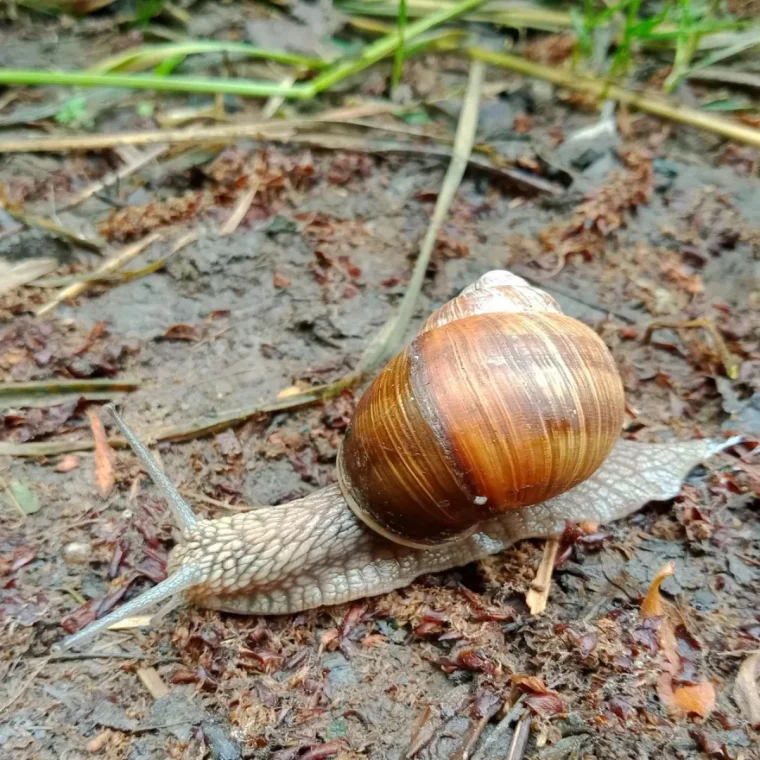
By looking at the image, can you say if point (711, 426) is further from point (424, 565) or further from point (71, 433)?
point (71, 433)

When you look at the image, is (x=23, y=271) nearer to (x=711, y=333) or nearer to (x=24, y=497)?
(x=24, y=497)

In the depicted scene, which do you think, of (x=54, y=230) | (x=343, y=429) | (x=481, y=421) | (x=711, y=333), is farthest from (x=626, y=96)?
(x=54, y=230)

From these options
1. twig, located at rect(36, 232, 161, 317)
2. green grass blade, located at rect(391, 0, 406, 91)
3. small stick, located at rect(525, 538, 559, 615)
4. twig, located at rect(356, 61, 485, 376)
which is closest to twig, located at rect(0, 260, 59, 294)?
twig, located at rect(36, 232, 161, 317)

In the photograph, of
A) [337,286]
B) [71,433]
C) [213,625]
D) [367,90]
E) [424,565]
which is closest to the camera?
[213,625]

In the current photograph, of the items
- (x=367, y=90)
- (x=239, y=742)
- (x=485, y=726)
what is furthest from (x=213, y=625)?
(x=367, y=90)

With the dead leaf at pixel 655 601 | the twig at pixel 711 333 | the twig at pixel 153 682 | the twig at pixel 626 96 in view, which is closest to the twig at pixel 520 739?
the dead leaf at pixel 655 601

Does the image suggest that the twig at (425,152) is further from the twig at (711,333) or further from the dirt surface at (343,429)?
the twig at (711,333)
